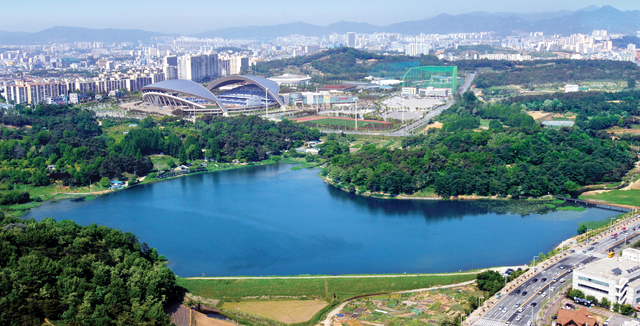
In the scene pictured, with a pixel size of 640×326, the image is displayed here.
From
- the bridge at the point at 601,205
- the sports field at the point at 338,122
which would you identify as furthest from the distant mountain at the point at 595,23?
the bridge at the point at 601,205

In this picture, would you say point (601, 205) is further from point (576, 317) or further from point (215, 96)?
point (215, 96)

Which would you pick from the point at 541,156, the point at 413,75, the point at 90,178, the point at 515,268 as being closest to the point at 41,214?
the point at 90,178

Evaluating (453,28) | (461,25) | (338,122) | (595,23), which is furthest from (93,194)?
(461,25)

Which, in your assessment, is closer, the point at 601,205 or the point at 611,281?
the point at 611,281

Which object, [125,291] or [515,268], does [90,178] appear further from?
[515,268]

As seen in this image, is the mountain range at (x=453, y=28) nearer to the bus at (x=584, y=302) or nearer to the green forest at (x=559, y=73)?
the green forest at (x=559, y=73)
